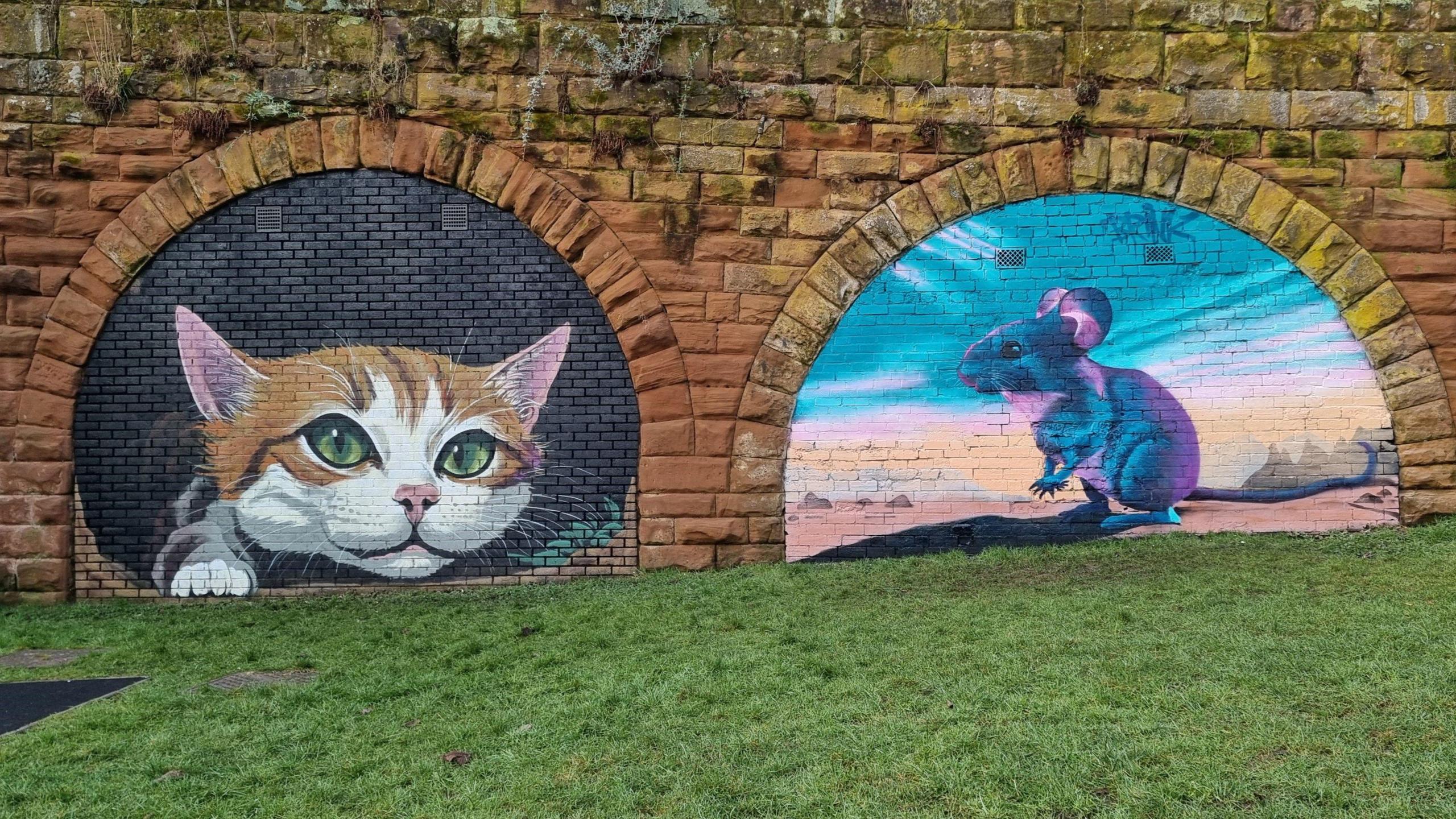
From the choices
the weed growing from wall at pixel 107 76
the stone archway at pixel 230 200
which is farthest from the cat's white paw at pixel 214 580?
the weed growing from wall at pixel 107 76

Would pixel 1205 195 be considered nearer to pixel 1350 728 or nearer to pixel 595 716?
pixel 1350 728

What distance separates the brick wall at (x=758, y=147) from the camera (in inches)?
346

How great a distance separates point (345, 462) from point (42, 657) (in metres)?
2.42

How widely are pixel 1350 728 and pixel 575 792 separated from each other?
10.1ft

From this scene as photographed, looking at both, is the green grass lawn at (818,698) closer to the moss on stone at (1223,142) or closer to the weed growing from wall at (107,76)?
the moss on stone at (1223,142)

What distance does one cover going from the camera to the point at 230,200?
8.87m

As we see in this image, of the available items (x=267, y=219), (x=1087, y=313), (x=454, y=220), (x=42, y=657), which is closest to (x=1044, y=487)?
(x=1087, y=313)

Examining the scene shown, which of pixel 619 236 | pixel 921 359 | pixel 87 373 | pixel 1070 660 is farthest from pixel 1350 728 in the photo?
pixel 87 373

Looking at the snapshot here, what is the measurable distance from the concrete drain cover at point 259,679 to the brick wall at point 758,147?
2958mm

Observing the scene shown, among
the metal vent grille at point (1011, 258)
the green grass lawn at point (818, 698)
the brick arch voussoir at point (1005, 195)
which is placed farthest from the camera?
the metal vent grille at point (1011, 258)

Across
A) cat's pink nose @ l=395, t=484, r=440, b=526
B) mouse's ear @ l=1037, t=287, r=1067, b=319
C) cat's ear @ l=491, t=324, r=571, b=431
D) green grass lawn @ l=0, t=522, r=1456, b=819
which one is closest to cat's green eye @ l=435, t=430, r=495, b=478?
cat's pink nose @ l=395, t=484, r=440, b=526

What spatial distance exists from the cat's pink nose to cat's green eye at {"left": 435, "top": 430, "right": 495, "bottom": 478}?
179mm

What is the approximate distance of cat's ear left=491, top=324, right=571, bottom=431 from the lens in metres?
8.97

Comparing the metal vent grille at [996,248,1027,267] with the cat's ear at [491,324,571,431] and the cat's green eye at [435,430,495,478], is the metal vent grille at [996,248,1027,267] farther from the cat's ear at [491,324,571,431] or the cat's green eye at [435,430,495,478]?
the cat's green eye at [435,430,495,478]
